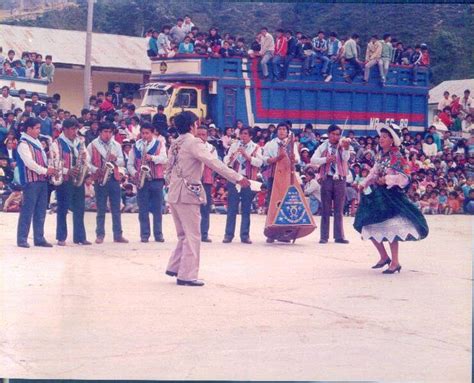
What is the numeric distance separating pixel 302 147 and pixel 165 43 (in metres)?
2.64

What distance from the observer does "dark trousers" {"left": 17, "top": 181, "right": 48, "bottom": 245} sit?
35.5 feet

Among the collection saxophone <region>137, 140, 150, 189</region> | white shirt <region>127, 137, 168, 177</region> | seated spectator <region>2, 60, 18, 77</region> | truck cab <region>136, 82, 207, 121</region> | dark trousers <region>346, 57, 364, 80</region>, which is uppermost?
dark trousers <region>346, 57, 364, 80</region>

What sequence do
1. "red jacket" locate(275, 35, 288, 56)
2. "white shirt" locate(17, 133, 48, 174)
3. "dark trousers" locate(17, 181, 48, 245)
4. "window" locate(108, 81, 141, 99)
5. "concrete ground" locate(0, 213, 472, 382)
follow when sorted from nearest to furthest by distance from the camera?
1. "concrete ground" locate(0, 213, 472, 382)
2. "red jacket" locate(275, 35, 288, 56)
3. "white shirt" locate(17, 133, 48, 174)
4. "dark trousers" locate(17, 181, 48, 245)
5. "window" locate(108, 81, 141, 99)

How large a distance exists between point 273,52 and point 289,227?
293 centimetres

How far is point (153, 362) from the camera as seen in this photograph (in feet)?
20.6

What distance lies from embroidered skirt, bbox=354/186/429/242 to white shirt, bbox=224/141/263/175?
Result: 250 cm

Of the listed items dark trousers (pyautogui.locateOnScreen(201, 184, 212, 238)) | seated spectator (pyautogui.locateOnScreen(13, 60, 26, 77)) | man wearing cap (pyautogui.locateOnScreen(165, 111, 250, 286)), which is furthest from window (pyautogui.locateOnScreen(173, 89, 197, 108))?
seated spectator (pyautogui.locateOnScreen(13, 60, 26, 77))

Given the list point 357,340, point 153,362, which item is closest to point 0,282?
point 153,362

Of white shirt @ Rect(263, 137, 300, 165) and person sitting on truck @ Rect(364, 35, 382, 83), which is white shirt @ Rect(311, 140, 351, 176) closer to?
white shirt @ Rect(263, 137, 300, 165)

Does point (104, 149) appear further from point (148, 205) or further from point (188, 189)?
point (188, 189)

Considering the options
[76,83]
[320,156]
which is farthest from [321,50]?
[76,83]

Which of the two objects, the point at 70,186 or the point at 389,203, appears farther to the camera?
the point at 70,186

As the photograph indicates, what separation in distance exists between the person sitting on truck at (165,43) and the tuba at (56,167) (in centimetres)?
161

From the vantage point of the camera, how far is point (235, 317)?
751cm
